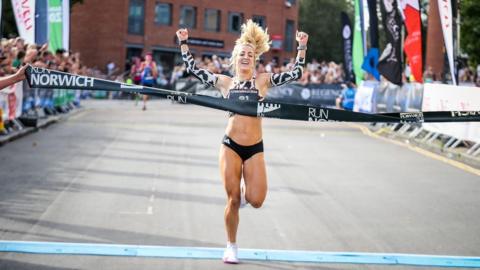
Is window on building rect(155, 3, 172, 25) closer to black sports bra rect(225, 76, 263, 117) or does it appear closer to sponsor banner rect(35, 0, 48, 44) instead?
sponsor banner rect(35, 0, 48, 44)

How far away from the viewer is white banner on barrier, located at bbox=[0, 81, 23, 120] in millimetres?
17866

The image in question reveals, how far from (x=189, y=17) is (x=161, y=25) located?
10.9 ft

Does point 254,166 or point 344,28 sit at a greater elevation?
point 344,28

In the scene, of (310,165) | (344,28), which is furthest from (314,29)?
(310,165)

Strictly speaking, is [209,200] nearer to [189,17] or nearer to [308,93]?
[308,93]

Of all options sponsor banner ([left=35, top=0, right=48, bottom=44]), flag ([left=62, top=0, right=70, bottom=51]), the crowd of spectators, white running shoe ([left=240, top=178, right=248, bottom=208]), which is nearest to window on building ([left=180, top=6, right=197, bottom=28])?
flag ([left=62, top=0, right=70, bottom=51])

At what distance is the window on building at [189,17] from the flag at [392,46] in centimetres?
4445

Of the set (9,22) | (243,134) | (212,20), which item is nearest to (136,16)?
(212,20)

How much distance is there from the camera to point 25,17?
2094 cm

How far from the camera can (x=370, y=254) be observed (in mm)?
8070

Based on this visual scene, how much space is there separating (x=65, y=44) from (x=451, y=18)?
12410 millimetres

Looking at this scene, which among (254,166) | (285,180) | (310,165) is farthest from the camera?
(310,165)

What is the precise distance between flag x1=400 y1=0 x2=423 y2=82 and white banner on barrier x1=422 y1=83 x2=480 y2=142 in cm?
205

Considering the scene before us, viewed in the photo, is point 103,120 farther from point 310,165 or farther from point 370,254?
point 370,254
